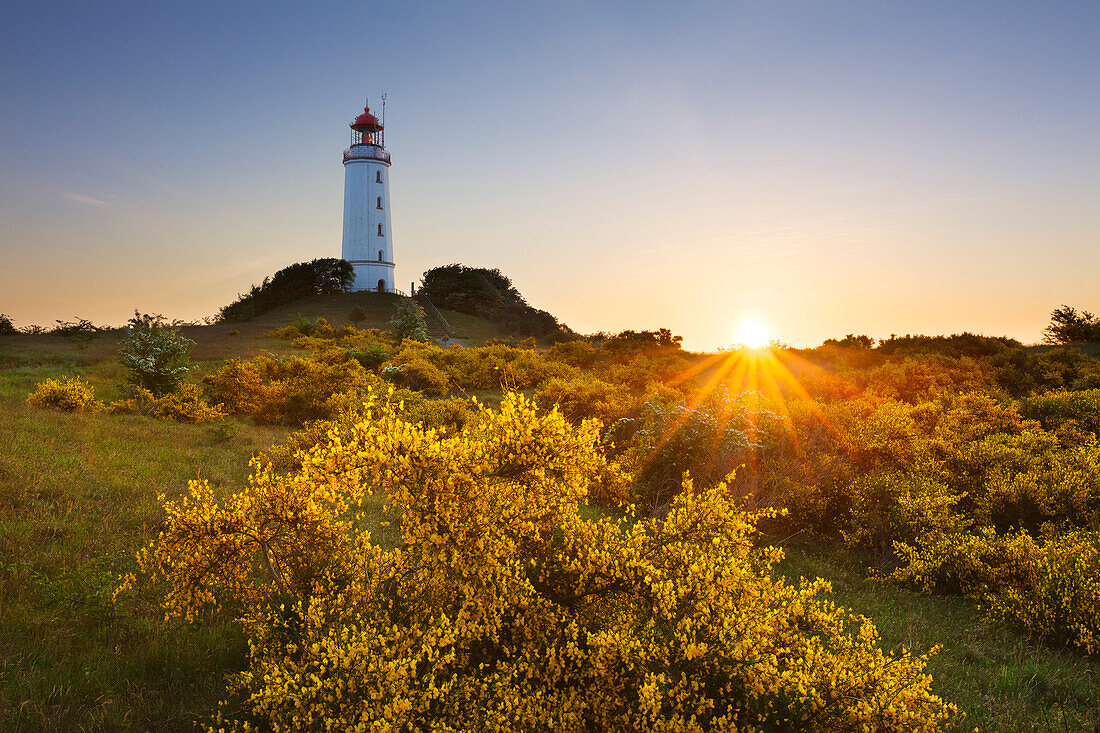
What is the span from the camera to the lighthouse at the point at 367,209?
195ft

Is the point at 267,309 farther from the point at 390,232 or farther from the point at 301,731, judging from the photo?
the point at 301,731

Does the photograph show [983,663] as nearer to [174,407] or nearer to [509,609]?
[509,609]

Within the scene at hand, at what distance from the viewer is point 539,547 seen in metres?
5.21

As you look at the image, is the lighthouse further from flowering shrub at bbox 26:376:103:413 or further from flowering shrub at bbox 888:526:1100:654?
flowering shrub at bbox 888:526:1100:654

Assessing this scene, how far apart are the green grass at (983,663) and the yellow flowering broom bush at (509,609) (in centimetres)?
180

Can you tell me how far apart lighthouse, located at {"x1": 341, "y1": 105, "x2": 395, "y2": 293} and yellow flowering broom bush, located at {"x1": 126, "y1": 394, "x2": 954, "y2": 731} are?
195 ft

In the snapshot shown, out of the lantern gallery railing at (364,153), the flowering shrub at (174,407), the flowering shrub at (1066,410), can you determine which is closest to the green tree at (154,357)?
the flowering shrub at (174,407)

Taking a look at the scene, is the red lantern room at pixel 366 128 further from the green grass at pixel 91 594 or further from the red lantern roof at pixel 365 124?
the green grass at pixel 91 594

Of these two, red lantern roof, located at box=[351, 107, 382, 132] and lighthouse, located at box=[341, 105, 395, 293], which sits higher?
red lantern roof, located at box=[351, 107, 382, 132]

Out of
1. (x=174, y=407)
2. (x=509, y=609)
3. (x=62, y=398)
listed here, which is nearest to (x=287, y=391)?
(x=174, y=407)

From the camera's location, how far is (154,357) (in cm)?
1791

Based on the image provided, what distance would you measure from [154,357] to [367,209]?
4552 cm

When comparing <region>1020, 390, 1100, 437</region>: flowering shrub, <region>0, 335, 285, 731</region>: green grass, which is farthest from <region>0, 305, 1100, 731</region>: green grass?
<region>1020, 390, 1100, 437</region>: flowering shrub

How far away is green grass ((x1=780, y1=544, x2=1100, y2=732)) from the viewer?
5340mm
